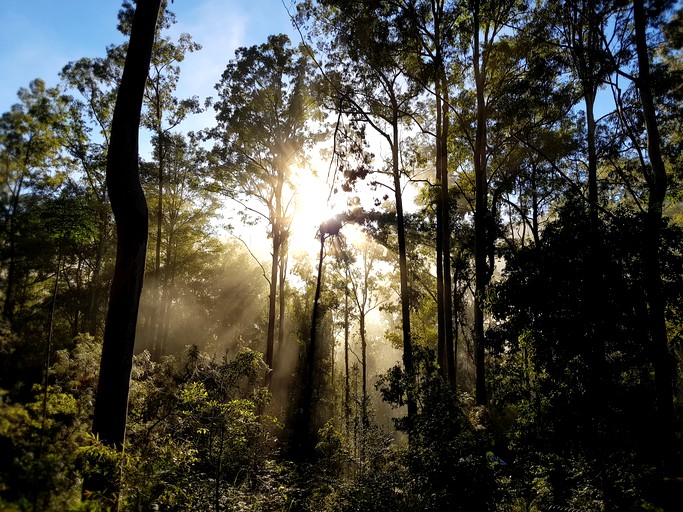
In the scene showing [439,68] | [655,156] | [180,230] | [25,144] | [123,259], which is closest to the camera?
[123,259]

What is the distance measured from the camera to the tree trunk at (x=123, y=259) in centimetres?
408

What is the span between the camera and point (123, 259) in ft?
14.3

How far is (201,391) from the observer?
504 cm

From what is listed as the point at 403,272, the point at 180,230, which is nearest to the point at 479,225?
the point at 403,272

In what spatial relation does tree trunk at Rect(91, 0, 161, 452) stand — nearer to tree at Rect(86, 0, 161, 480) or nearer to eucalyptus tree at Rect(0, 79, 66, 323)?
tree at Rect(86, 0, 161, 480)

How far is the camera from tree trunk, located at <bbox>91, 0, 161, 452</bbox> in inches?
161

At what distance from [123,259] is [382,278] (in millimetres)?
20394

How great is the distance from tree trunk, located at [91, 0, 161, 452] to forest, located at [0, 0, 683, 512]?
0.02m

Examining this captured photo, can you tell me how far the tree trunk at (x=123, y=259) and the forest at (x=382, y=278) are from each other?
23 mm

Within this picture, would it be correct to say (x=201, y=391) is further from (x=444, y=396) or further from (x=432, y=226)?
(x=432, y=226)

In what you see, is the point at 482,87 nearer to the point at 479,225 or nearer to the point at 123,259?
the point at 479,225

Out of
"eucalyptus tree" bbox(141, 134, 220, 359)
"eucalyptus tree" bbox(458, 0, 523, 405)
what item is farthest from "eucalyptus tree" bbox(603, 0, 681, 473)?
"eucalyptus tree" bbox(141, 134, 220, 359)

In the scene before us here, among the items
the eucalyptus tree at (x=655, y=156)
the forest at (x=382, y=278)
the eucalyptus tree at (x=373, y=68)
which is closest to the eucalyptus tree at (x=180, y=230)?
the forest at (x=382, y=278)

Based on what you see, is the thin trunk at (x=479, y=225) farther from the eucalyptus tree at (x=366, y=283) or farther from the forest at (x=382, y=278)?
the eucalyptus tree at (x=366, y=283)
